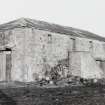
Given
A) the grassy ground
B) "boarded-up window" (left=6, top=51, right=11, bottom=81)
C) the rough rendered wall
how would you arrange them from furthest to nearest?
"boarded-up window" (left=6, top=51, right=11, bottom=81), the rough rendered wall, the grassy ground

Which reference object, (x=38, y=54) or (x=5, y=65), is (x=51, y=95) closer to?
(x=38, y=54)

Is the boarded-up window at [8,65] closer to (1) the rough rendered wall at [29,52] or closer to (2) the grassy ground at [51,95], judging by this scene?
(1) the rough rendered wall at [29,52]

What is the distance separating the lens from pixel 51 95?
501 inches

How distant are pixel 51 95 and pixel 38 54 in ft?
12.3

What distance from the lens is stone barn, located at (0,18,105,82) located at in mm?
15547

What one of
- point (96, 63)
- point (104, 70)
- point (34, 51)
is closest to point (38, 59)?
point (34, 51)

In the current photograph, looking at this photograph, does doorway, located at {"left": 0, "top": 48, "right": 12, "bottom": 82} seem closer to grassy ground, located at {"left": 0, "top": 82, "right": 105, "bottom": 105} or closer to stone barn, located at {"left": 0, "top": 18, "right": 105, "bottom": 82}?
stone barn, located at {"left": 0, "top": 18, "right": 105, "bottom": 82}

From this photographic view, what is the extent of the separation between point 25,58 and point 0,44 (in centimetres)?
200

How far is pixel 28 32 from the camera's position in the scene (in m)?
15.6

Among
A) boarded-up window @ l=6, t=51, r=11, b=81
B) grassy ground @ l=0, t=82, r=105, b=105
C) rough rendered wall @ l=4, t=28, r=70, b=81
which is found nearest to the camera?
grassy ground @ l=0, t=82, r=105, b=105

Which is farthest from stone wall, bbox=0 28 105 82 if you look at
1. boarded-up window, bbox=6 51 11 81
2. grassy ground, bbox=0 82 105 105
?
grassy ground, bbox=0 82 105 105

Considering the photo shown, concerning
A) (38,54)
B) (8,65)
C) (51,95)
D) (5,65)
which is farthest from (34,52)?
(51,95)

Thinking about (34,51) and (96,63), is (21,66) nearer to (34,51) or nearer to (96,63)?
(34,51)

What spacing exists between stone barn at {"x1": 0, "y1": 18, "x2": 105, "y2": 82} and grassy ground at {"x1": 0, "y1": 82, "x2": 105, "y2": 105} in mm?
1548
